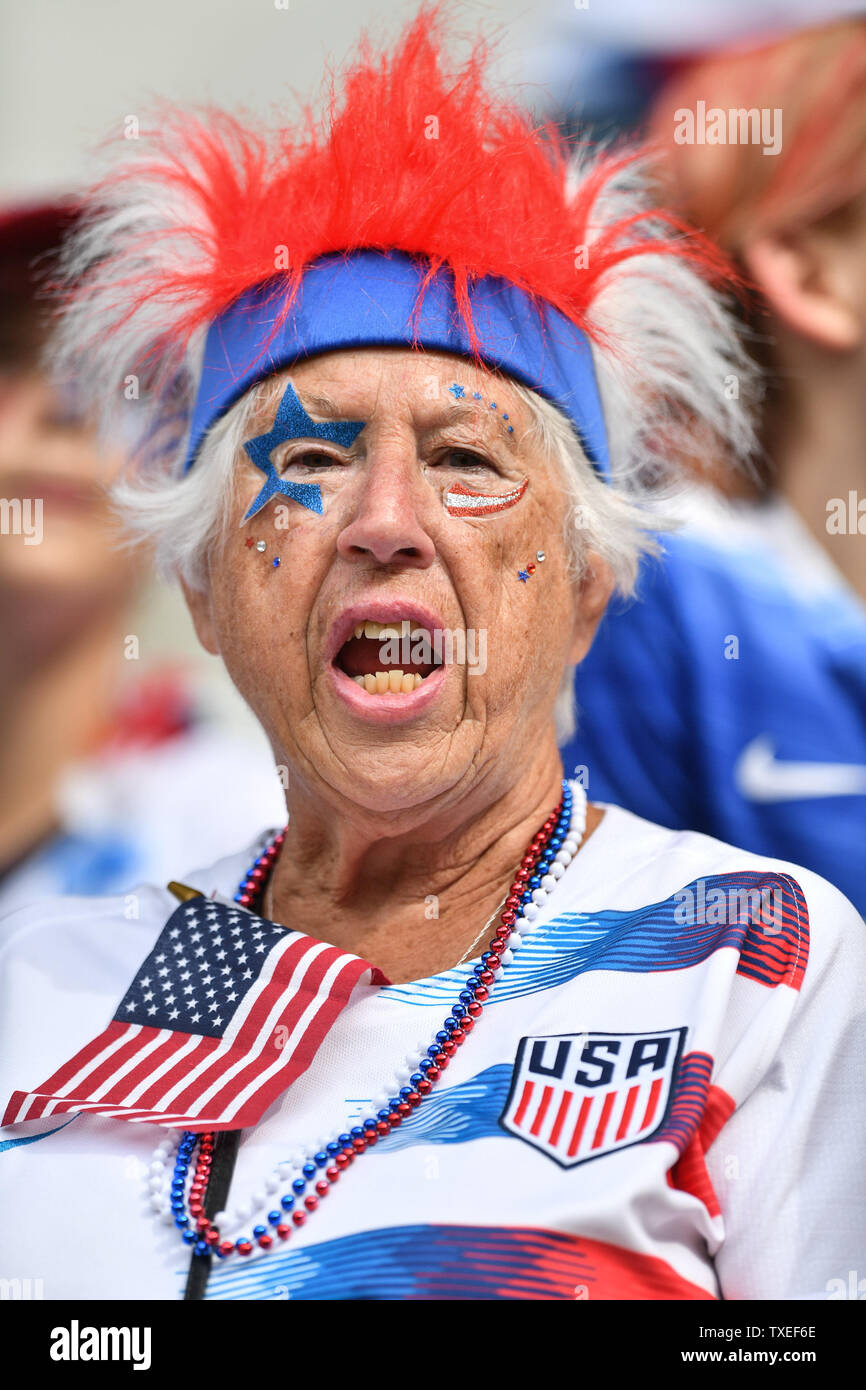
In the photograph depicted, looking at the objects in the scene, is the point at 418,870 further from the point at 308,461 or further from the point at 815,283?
the point at 815,283

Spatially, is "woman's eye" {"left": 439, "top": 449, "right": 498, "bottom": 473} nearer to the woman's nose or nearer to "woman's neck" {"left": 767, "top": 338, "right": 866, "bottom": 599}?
the woman's nose

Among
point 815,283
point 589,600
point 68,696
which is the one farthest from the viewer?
point 68,696

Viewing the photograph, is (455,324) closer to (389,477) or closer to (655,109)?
(389,477)

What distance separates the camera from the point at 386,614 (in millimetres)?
1871

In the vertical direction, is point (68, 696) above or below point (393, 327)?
below

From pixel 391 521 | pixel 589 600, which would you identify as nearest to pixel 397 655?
pixel 391 521

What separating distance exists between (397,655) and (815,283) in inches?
76.7

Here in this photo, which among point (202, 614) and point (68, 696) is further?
point (68, 696)

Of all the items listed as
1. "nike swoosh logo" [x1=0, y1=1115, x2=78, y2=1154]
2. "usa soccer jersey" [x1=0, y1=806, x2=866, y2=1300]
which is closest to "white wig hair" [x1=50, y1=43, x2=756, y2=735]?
"usa soccer jersey" [x1=0, y1=806, x2=866, y2=1300]

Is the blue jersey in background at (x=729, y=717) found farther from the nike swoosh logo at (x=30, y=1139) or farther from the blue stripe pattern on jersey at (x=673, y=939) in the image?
the nike swoosh logo at (x=30, y=1139)

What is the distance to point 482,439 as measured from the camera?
76.7 inches

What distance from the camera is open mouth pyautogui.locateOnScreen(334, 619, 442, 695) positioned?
74.7 inches

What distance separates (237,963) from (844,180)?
2347 mm
